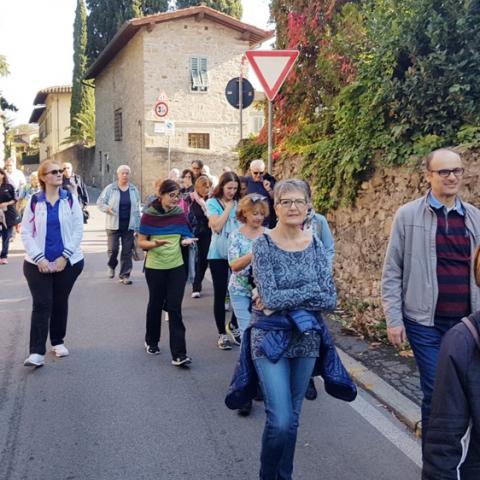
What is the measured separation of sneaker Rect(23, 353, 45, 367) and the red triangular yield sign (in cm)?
445

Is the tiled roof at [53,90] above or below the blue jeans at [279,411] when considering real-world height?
above

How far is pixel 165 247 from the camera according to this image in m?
6.48

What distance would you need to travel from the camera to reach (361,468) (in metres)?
4.17

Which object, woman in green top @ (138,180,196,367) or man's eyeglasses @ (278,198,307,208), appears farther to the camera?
woman in green top @ (138,180,196,367)

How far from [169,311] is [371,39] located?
4262 mm

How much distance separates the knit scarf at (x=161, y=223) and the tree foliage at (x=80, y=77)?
4599 cm

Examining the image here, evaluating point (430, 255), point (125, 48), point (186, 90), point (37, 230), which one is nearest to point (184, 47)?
point (186, 90)

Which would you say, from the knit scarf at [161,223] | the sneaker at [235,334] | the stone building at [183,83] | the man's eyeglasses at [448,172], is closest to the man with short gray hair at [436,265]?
the man's eyeglasses at [448,172]

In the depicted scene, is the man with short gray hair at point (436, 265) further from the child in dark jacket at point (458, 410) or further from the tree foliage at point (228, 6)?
the tree foliage at point (228, 6)

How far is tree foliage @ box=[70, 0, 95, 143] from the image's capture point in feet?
168

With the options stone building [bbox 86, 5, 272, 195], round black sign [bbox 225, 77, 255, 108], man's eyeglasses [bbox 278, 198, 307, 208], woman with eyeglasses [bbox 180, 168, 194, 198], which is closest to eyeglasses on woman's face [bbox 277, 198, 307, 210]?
man's eyeglasses [bbox 278, 198, 307, 208]

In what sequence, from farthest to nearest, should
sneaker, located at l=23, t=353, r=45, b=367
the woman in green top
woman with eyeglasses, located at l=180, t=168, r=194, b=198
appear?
woman with eyeglasses, located at l=180, t=168, r=194, b=198 < the woman in green top < sneaker, located at l=23, t=353, r=45, b=367

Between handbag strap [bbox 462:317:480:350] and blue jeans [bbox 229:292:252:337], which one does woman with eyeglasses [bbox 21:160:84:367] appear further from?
handbag strap [bbox 462:317:480:350]

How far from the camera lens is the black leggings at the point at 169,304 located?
633cm
